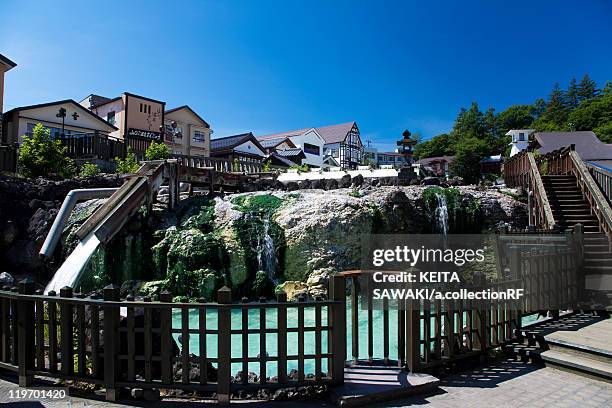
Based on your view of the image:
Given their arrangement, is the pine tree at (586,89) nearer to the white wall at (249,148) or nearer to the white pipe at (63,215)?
the white wall at (249,148)

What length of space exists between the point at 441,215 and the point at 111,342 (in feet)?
47.4

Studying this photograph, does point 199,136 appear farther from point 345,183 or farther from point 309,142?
point 345,183

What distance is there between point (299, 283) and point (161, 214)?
5898 mm

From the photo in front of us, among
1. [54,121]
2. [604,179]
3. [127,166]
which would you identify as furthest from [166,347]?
[54,121]

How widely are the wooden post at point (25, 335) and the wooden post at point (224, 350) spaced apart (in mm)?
2226

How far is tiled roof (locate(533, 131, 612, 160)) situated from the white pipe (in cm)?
3040

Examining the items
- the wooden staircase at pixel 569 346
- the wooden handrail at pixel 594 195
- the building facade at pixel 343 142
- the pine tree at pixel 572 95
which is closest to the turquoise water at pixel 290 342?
the wooden staircase at pixel 569 346

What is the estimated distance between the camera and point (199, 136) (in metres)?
41.1

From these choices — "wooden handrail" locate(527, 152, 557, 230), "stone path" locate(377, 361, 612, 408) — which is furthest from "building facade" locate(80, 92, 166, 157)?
"stone path" locate(377, 361, 612, 408)

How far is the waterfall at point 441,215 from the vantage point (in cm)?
1678

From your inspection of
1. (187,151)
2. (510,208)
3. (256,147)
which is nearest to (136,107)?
(187,151)

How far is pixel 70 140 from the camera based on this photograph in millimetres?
24266

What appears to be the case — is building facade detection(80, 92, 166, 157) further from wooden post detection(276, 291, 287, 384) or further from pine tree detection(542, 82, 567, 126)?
pine tree detection(542, 82, 567, 126)

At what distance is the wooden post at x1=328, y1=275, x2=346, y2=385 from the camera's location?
4.56m
